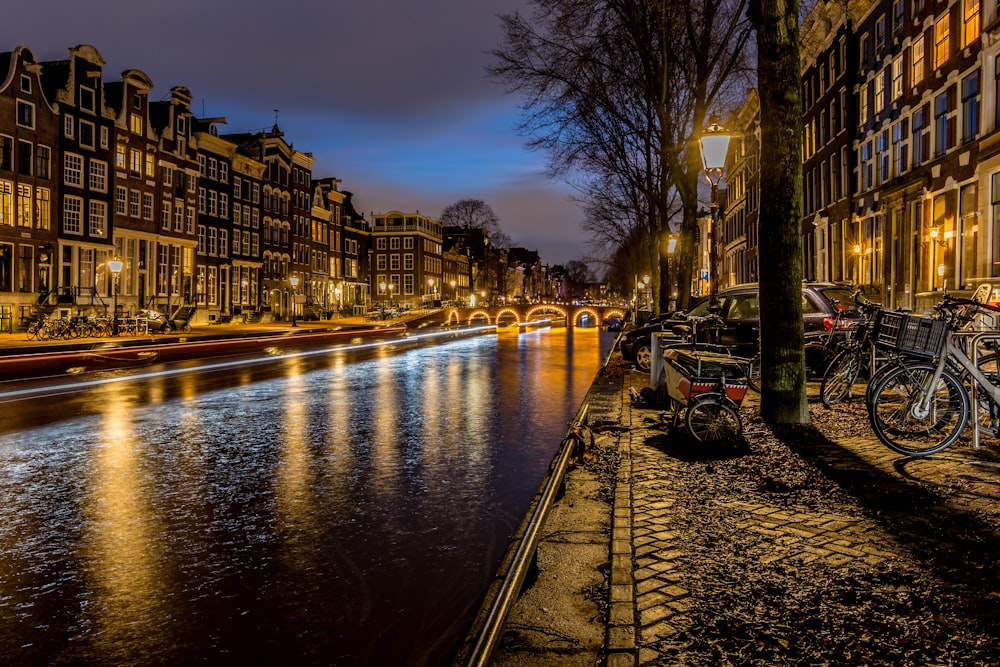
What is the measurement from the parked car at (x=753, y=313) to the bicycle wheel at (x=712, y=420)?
5.03 m

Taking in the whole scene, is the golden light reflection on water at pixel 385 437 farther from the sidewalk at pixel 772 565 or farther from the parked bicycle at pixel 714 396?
the parked bicycle at pixel 714 396

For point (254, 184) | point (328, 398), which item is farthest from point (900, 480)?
point (254, 184)

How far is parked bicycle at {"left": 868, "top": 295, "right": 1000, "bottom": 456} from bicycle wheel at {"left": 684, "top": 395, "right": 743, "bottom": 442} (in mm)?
1313

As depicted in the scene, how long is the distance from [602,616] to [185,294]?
177 feet

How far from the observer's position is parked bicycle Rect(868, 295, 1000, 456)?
7.05 m

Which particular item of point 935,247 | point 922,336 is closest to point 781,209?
point 922,336

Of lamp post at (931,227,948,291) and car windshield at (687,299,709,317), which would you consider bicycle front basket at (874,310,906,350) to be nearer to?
car windshield at (687,299,709,317)

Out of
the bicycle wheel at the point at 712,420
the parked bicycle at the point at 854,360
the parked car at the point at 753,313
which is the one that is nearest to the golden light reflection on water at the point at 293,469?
the bicycle wheel at the point at 712,420

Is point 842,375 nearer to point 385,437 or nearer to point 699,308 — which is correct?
point 385,437

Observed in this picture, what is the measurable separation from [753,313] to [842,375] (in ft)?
18.5

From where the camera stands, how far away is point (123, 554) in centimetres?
494

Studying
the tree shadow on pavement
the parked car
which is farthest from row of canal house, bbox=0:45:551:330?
the tree shadow on pavement

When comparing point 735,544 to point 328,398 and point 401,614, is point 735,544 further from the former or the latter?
point 328,398

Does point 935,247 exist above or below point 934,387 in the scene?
above
